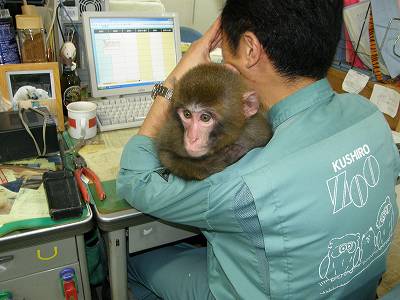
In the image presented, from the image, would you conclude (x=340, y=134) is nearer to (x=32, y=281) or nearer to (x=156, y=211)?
(x=156, y=211)

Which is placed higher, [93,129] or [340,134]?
[340,134]

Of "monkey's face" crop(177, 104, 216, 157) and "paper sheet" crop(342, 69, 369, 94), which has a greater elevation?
"monkey's face" crop(177, 104, 216, 157)

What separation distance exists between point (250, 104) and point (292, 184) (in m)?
0.34

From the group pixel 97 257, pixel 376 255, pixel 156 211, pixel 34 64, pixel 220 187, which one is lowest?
pixel 97 257

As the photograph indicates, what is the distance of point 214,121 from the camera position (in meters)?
0.99

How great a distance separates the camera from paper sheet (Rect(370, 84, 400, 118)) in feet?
5.58

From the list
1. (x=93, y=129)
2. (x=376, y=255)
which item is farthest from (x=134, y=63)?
(x=376, y=255)

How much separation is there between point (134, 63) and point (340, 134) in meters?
1.11

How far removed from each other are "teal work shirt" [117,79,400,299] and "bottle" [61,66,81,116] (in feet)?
2.33

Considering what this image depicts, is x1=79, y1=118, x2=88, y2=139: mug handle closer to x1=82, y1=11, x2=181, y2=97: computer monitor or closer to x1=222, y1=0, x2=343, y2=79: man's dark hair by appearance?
x1=82, y1=11, x2=181, y2=97: computer monitor

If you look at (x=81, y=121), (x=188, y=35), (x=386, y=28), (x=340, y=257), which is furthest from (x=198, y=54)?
(x=188, y=35)

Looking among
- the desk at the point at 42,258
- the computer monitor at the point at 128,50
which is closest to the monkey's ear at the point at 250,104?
the desk at the point at 42,258

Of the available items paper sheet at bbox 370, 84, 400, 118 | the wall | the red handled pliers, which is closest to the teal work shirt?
the red handled pliers

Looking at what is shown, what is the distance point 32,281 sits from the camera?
107 centimetres
